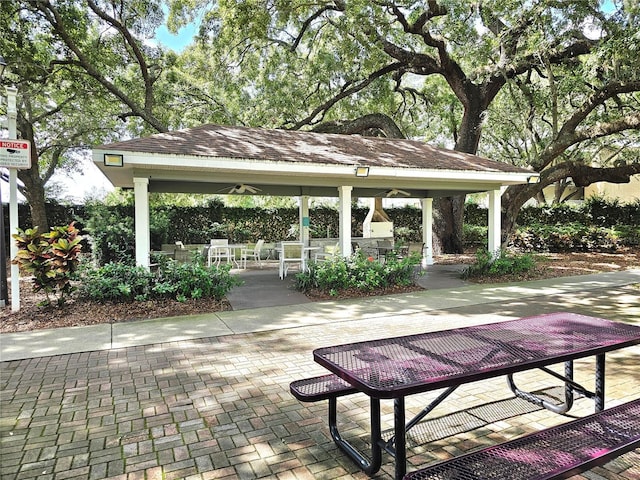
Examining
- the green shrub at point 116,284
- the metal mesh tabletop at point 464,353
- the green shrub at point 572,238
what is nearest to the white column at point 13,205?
the green shrub at point 116,284

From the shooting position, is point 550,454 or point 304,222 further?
point 304,222

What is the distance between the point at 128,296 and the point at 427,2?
1177 cm

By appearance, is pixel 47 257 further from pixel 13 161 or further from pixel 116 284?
pixel 13 161

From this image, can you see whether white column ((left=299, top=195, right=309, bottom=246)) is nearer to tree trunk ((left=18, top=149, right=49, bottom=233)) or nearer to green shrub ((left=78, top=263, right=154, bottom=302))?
green shrub ((left=78, top=263, right=154, bottom=302))

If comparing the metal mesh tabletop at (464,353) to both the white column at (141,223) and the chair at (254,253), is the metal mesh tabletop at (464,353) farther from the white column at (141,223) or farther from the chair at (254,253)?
the chair at (254,253)

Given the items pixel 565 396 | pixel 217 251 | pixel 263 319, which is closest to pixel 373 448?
pixel 565 396

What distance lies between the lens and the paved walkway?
2.72 metres

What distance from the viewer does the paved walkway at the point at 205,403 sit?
107 inches

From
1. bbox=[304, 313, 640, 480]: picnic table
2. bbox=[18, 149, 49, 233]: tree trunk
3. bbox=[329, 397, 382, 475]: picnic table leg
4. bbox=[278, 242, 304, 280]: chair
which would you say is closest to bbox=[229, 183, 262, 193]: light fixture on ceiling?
bbox=[278, 242, 304, 280]: chair

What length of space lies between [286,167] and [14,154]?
4719 millimetres

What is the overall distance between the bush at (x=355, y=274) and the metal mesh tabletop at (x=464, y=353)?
5.35 metres

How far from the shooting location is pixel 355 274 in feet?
29.7

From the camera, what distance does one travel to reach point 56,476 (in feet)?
8.48

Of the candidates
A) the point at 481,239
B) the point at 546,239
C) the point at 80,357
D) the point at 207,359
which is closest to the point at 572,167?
the point at 546,239
